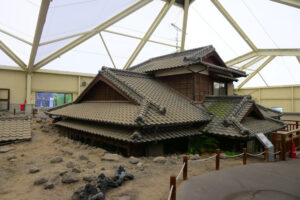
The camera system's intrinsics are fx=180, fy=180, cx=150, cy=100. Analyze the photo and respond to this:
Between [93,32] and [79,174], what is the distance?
13.6 metres

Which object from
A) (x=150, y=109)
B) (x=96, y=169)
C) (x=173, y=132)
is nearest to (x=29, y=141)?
(x=96, y=169)

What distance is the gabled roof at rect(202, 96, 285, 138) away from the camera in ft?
26.1

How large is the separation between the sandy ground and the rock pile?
0.49 feet

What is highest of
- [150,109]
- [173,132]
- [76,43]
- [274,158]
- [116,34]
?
[116,34]

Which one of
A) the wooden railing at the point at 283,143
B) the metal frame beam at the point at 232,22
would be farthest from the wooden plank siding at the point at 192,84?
the metal frame beam at the point at 232,22

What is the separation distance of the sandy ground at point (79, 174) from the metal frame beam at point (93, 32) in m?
10.0

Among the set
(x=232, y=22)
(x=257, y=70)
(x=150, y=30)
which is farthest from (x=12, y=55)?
(x=257, y=70)

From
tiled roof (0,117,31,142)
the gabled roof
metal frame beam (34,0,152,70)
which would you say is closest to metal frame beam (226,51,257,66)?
the gabled roof

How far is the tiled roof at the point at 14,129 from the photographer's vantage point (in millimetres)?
9680

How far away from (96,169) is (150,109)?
332 centimetres

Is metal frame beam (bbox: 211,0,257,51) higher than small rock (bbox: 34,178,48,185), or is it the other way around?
metal frame beam (bbox: 211,0,257,51)

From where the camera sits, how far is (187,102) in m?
10.5

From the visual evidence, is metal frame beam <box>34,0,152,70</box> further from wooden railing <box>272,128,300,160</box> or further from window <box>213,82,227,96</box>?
wooden railing <box>272,128,300,160</box>

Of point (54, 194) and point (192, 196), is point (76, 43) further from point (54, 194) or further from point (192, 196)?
point (192, 196)
